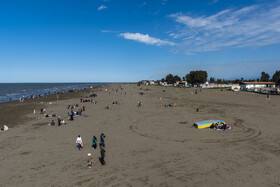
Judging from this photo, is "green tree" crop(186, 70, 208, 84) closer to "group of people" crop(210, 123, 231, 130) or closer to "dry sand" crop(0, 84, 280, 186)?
"dry sand" crop(0, 84, 280, 186)

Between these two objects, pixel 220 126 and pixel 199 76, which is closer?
pixel 220 126

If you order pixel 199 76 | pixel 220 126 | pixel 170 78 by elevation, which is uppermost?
pixel 170 78

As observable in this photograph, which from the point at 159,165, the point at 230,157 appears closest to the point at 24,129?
the point at 159,165

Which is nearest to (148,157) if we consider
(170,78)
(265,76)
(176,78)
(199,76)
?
(199,76)

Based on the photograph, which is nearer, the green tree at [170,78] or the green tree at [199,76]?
the green tree at [199,76]

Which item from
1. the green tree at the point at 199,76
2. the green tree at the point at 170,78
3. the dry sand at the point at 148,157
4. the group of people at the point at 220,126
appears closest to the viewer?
the dry sand at the point at 148,157

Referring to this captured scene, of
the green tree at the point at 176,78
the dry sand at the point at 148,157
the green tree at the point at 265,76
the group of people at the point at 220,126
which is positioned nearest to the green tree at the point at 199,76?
the green tree at the point at 176,78

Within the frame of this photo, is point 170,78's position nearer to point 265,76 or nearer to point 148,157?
point 265,76

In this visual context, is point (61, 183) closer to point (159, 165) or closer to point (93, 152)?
point (93, 152)

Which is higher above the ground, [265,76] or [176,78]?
[265,76]

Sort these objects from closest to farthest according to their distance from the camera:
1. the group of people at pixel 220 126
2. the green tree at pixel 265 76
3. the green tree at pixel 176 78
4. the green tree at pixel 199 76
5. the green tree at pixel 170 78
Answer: the group of people at pixel 220 126 → the green tree at pixel 199 76 → the green tree at pixel 265 76 → the green tree at pixel 176 78 → the green tree at pixel 170 78

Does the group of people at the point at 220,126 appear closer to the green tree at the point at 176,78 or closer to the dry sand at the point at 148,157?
the dry sand at the point at 148,157

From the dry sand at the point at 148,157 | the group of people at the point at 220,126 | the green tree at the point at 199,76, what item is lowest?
the dry sand at the point at 148,157

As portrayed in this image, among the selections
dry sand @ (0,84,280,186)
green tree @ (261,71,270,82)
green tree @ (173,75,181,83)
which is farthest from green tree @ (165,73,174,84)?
dry sand @ (0,84,280,186)
